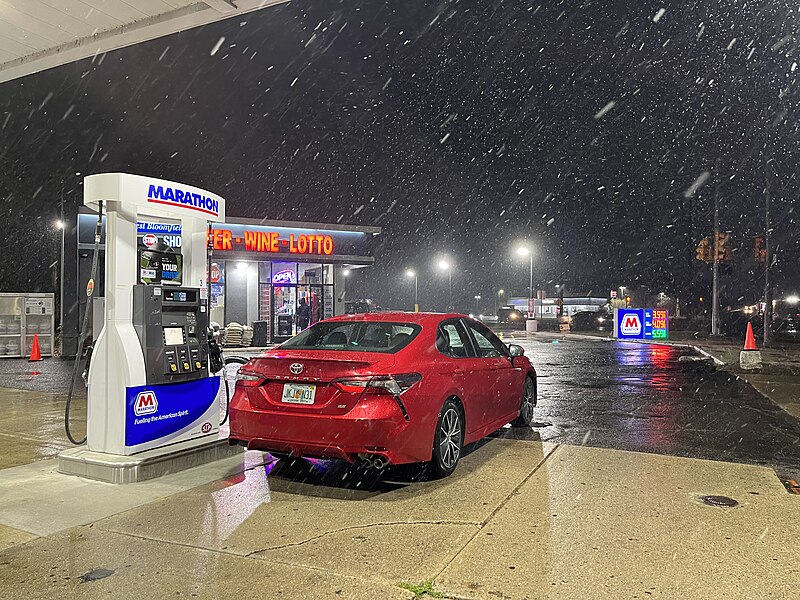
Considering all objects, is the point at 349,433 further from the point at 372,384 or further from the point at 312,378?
the point at 312,378

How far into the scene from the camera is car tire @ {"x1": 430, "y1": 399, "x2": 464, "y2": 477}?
19.2 feet

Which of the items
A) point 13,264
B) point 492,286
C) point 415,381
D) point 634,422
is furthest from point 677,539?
point 492,286

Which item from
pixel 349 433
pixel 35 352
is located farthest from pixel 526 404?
pixel 35 352

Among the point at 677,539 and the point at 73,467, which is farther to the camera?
the point at 73,467

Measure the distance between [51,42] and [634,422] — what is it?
872 centimetres

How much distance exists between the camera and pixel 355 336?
6672 mm

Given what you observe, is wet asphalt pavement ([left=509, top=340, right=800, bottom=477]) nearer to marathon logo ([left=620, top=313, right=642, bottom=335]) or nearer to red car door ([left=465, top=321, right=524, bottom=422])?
red car door ([left=465, top=321, right=524, bottom=422])

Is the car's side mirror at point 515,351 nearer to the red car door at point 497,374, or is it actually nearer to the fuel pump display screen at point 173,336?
the red car door at point 497,374

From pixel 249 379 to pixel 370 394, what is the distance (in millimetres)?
1210

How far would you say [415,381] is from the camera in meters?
5.62

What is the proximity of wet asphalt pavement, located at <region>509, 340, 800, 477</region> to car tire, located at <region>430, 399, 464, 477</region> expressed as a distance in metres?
2.02

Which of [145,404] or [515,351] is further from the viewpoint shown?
[515,351]

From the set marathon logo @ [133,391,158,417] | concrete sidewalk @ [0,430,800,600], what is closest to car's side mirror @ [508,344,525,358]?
concrete sidewalk @ [0,430,800,600]

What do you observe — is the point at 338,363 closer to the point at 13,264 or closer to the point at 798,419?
the point at 798,419
